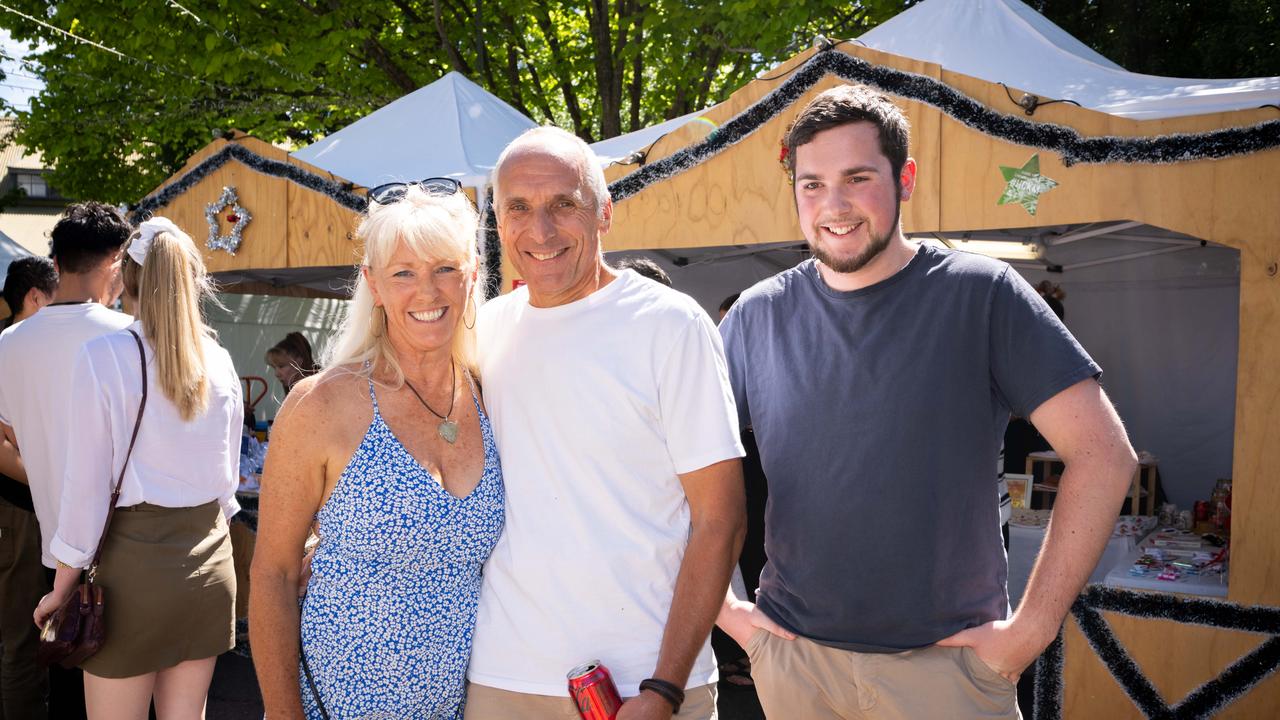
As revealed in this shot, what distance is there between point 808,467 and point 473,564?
0.70 m

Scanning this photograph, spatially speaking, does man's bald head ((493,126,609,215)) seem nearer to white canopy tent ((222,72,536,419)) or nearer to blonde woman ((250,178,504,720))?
blonde woman ((250,178,504,720))

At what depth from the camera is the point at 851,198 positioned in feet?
6.50

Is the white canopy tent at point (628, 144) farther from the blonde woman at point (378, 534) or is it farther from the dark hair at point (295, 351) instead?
the dark hair at point (295, 351)

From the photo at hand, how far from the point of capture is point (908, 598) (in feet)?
6.22

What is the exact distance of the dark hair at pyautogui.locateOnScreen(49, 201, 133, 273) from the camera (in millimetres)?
3361

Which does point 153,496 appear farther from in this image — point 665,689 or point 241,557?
point 241,557

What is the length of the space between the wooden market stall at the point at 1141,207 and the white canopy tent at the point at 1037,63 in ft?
0.63

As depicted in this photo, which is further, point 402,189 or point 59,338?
point 59,338

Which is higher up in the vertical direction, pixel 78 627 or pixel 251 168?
pixel 251 168

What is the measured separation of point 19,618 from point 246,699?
1301 millimetres

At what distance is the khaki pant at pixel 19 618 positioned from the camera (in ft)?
12.7

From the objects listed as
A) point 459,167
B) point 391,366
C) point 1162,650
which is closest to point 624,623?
point 391,366

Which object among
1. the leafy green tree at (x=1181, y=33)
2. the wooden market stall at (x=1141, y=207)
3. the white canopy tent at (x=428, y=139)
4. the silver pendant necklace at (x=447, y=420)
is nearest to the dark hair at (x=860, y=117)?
the silver pendant necklace at (x=447, y=420)

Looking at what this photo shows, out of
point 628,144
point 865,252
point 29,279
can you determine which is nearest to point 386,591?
point 865,252
